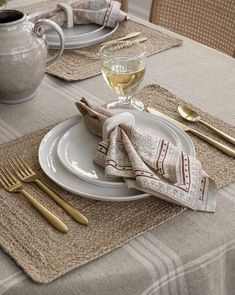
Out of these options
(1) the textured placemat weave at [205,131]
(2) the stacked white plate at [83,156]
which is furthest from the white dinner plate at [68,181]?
(1) the textured placemat weave at [205,131]

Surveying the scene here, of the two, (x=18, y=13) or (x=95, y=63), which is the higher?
(x=18, y=13)

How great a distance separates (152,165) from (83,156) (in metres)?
0.12

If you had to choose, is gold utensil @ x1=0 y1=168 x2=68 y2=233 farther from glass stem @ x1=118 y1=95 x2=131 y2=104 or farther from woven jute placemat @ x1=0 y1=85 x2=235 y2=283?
glass stem @ x1=118 y1=95 x2=131 y2=104

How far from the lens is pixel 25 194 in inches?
31.6

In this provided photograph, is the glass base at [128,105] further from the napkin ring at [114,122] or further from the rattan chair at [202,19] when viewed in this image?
the rattan chair at [202,19]

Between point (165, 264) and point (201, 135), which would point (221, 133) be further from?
point (165, 264)

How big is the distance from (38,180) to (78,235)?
13 cm

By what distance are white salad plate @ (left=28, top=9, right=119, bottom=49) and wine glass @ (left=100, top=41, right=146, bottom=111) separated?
22cm

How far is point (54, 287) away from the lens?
67 cm

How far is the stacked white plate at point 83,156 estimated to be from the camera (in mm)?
796

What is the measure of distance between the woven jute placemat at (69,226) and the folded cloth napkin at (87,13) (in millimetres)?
548

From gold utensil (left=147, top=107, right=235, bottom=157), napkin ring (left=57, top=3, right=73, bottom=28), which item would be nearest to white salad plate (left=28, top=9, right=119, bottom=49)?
napkin ring (left=57, top=3, right=73, bottom=28)

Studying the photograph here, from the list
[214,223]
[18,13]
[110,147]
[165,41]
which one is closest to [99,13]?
[165,41]

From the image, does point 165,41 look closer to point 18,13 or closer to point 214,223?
point 18,13
